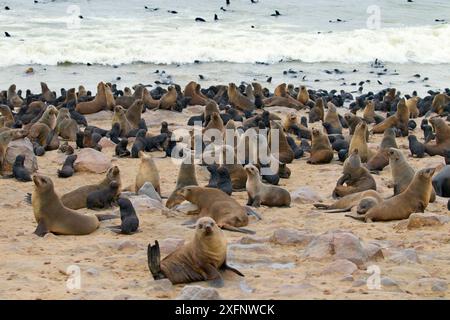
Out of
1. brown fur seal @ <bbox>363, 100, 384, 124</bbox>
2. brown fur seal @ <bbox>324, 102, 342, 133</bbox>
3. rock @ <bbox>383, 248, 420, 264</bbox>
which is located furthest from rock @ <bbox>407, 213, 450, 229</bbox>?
brown fur seal @ <bbox>363, 100, 384, 124</bbox>

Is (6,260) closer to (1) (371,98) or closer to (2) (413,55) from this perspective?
(1) (371,98)

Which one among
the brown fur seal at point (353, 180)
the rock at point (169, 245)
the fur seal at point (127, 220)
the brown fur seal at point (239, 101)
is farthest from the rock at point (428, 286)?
the brown fur seal at point (239, 101)

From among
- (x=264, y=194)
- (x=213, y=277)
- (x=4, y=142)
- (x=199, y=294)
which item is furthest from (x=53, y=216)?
(x=4, y=142)

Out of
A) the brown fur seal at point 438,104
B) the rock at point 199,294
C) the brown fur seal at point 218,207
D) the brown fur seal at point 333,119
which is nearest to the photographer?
the rock at point 199,294

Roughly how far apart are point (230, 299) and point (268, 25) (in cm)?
3038

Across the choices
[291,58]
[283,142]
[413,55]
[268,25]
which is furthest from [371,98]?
[268,25]

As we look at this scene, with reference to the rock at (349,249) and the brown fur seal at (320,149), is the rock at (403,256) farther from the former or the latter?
the brown fur seal at (320,149)

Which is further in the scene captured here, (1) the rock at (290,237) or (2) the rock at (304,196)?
(2) the rock at (304,196)

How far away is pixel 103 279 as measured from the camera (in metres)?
6.51

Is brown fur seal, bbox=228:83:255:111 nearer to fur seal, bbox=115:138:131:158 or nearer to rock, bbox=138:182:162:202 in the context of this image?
fur seal, bbox=115:138:131:158

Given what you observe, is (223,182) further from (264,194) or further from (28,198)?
(28,198)

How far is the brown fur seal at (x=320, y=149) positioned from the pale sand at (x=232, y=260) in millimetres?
2229

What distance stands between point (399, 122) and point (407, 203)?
6.57 m

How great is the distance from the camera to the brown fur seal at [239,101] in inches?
692
